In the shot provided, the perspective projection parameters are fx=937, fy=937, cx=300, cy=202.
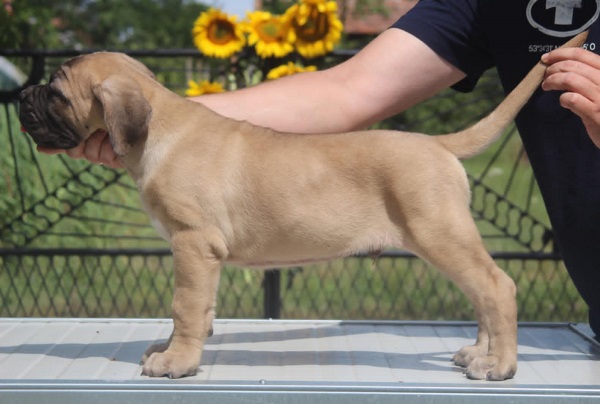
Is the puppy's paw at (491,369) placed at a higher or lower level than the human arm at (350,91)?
lower

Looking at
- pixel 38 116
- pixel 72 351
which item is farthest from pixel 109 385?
pixel 38 116

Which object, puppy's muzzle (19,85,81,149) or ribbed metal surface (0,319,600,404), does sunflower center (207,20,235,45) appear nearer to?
ribbed metal surface (0,319,600,404)

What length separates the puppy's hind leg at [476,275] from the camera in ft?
8.28

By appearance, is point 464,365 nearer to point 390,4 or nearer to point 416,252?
point 416,252

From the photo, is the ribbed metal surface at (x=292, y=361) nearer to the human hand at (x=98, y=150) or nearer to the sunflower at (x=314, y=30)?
the human hand at (x=98, y=150)

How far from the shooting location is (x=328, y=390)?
2.43 m

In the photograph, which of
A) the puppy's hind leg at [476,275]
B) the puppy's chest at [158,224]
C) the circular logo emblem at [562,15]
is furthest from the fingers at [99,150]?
the circular logo emblem at [562,15]

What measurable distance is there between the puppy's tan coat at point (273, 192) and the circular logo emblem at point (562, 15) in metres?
0.46

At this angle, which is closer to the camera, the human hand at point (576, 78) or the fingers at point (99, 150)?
the human hand at point (576, 78)

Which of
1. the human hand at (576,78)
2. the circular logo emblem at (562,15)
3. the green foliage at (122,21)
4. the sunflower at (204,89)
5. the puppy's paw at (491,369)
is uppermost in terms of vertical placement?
the circular logo emblem at (562,15)

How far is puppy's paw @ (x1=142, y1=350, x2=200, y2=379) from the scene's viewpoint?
2.57 m

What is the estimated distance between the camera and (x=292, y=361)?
9.44 feet

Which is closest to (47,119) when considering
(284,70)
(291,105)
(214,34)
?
(291,105)

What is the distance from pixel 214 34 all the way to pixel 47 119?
6.40 feet
